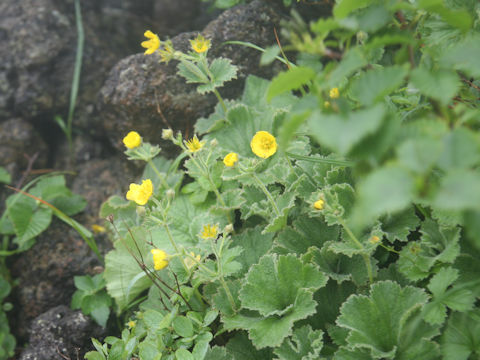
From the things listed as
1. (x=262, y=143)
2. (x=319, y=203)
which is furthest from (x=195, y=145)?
(x=319, y=203)

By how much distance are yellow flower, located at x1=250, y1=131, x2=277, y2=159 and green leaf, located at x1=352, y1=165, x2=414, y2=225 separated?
43.6 inches

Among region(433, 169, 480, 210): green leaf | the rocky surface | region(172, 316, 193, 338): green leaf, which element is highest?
region(433, 169, 480, 210): green leaf

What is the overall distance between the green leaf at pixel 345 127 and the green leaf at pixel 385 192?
0.08 metres

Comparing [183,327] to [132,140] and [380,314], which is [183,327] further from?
[132,140]

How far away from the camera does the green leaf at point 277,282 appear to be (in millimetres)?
1602

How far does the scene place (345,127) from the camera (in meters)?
0.77

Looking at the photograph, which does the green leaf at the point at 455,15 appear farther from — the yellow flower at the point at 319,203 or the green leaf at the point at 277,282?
the green leaf at the point at 277,282

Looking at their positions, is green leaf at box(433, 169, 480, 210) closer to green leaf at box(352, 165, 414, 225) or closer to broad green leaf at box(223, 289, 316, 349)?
green leaf at box(352, 165, 414, 225)

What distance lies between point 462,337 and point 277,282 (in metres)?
0.65

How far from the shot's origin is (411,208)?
1716 millimetres

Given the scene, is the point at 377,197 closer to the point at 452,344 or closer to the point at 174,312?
the point at 452,344

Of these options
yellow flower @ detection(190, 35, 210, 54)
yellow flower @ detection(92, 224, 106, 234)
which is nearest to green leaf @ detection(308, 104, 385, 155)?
yellow flower @ detection(190, 35, 210, 54)

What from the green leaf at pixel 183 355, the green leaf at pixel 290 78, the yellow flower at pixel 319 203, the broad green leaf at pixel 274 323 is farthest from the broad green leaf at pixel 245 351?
the green leaf at pixel 290 78

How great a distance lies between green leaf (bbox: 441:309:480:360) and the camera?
1.34 metres
